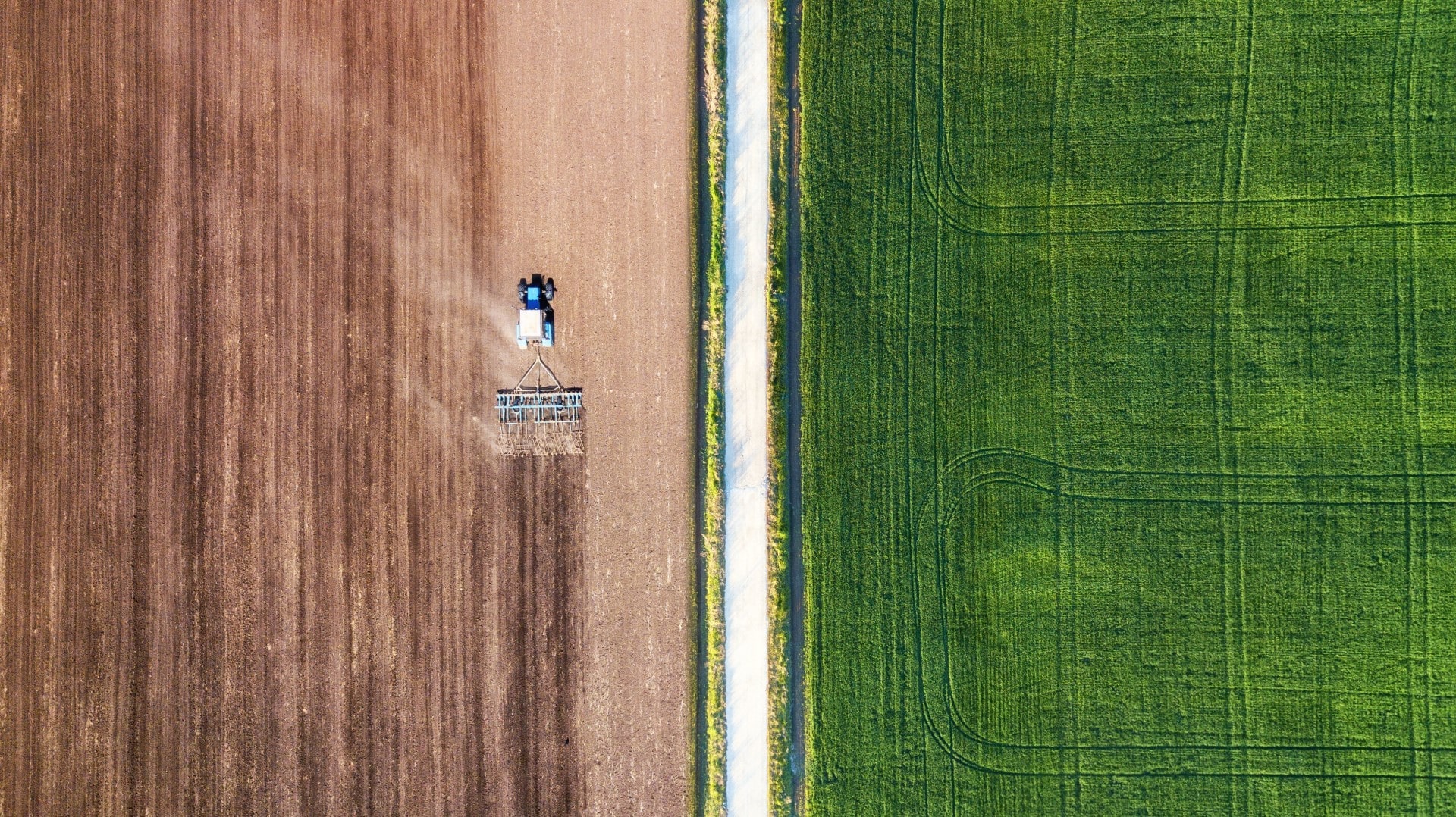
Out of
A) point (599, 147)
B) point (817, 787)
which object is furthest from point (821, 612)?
point (599, 147)

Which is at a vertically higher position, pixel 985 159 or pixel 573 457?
pixel 985 159

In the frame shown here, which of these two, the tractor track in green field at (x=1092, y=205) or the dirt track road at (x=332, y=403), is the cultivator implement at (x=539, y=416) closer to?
the dirt track road at (x=332, y=403)

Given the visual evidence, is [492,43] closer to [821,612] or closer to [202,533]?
[202,533]

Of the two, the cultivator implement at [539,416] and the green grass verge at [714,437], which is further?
the cultivator implement at [539,416]

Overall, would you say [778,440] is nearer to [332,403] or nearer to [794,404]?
[794,404]

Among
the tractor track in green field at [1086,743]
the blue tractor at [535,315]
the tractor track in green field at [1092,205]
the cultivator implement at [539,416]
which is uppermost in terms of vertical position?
the tractor track in green field at [1092,205]

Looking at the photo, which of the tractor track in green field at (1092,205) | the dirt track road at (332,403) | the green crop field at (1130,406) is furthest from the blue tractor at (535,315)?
the tractor track in green field at (1092,205)

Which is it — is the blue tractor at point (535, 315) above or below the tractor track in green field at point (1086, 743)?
above
